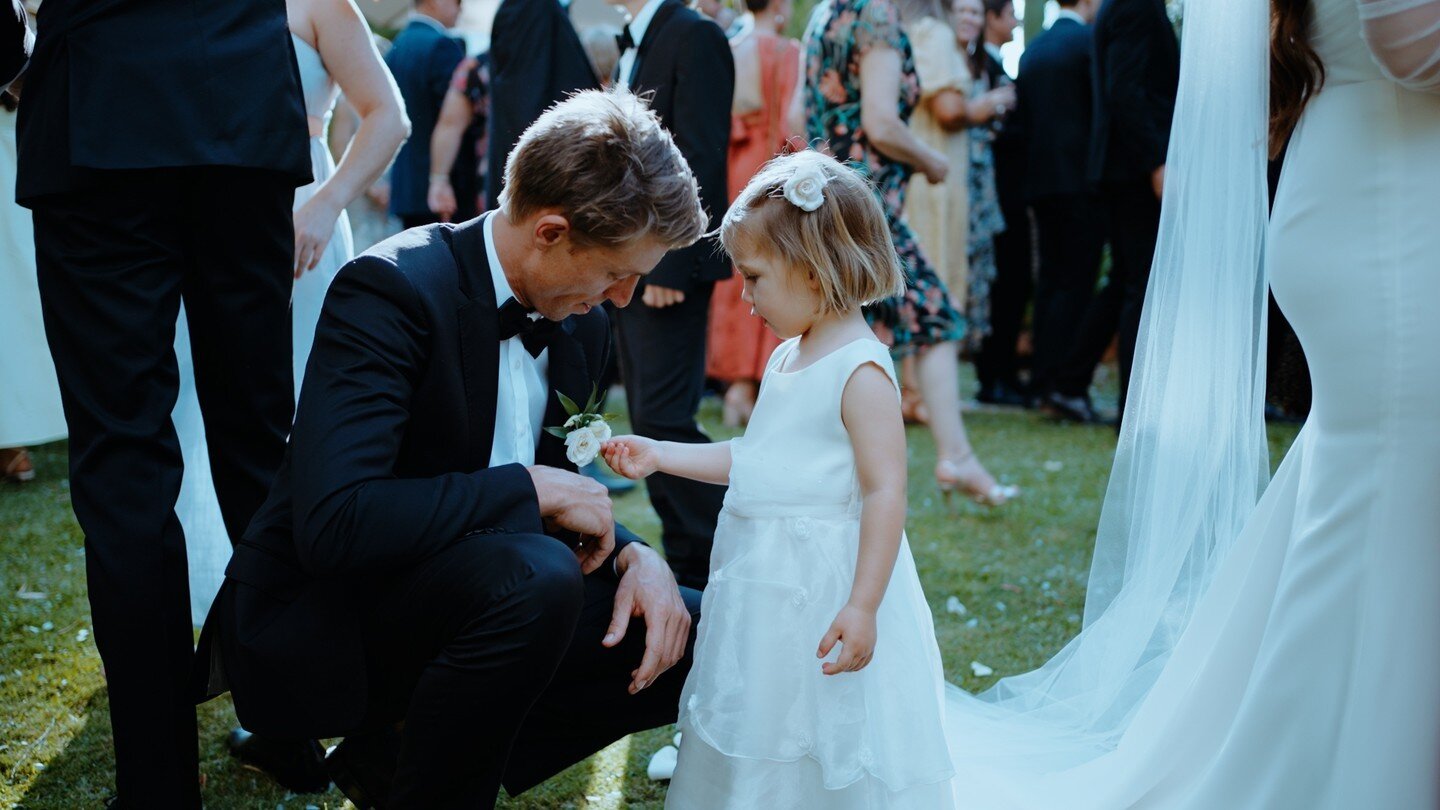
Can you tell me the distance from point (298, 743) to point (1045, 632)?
2098 mm

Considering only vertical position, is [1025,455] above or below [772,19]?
below

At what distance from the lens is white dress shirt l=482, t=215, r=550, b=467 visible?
221 centimetres

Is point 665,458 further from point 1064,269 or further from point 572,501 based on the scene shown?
point 1064,269

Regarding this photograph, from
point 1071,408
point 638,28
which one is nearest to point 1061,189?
point 1071,408

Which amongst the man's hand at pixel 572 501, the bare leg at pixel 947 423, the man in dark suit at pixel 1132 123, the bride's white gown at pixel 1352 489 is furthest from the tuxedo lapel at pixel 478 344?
the man in dark suit at pixel 1132 123

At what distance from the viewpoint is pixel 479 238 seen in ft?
7.23

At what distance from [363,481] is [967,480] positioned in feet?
10.9

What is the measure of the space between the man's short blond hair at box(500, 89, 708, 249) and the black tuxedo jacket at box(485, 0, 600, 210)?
185 cm

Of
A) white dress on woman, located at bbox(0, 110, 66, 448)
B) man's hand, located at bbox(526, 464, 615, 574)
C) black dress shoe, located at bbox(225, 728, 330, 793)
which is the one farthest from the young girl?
white dress on woman, located at bbox(0, 110, 66, 448)

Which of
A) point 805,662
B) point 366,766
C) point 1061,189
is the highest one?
point 1061,189

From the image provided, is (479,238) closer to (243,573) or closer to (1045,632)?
(243,573)

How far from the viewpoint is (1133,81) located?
539 cm

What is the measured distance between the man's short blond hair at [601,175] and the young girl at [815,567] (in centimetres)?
20

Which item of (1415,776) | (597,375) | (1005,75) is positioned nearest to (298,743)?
(597,375)
